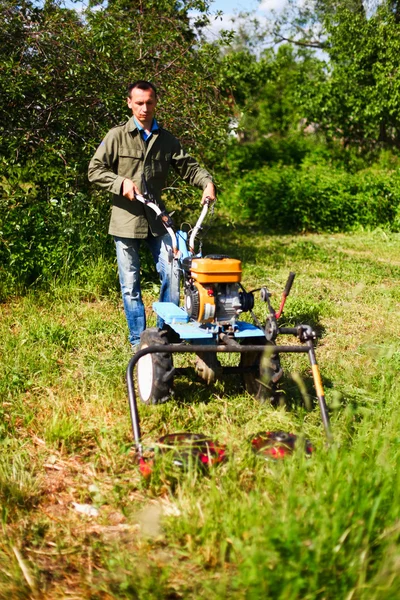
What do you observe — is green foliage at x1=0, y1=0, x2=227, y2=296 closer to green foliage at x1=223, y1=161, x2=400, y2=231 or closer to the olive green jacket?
the olive green jacket

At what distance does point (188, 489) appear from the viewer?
285 cm

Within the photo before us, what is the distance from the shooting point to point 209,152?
8.60 m

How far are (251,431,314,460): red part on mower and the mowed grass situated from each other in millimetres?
61

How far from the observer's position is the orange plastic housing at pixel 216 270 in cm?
373

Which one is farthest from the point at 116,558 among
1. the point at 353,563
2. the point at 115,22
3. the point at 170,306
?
the point at 115,22

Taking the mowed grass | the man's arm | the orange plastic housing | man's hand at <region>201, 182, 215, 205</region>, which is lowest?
the mowed grass

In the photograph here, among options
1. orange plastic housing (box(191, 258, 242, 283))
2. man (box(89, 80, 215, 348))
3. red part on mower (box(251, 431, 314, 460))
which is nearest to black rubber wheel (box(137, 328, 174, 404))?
orange plastic housing (box(191, 258, 242, 283))

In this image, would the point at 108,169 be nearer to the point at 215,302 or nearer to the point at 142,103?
the point at 142,103

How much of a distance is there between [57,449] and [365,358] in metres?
2.58

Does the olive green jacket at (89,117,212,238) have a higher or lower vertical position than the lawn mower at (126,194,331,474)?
higher

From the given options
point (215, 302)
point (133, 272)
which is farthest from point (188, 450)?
point (133, 272)

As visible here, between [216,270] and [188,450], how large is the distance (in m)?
1.11

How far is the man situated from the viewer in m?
4.62

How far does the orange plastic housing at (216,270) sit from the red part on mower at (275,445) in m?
0.93
